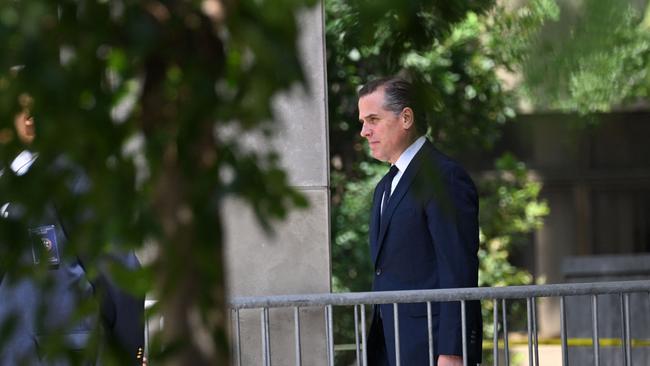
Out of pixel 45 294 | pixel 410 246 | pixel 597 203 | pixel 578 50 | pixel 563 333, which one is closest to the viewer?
pixel 45 294

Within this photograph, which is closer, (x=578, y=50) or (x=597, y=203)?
(x=578, y=50)

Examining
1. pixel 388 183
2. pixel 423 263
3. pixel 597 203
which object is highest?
pixel 597 203

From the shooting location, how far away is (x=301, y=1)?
185 cm

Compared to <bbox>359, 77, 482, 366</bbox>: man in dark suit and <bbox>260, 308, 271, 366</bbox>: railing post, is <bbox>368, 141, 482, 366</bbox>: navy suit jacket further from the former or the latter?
Result: <bbox>260, 308, 271, 366</bbox>: railing post

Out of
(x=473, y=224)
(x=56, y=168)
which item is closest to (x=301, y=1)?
(x=56, y=168)

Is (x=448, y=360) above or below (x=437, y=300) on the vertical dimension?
below

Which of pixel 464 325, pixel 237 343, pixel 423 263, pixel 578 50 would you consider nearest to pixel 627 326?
pixel 464 325

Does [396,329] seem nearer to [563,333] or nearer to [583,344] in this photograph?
[563,333]

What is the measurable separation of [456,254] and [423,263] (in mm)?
290

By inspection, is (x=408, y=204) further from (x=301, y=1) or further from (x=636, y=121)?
(x=636, y=121)

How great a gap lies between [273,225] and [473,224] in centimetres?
313

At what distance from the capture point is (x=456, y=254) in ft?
16.5

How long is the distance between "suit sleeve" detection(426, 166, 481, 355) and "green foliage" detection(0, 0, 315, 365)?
2869 millimetres

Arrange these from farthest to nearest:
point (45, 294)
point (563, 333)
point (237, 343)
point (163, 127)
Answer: point (237, 343)
point (563, 333)
point (45, 294)
point (163, 127)
